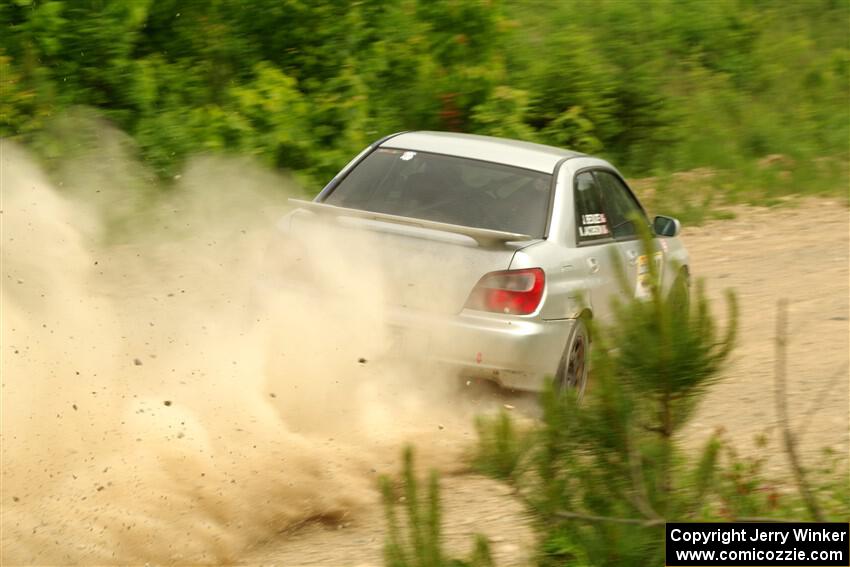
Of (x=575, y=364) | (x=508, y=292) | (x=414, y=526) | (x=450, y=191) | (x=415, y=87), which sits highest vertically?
(x=414, y=526)

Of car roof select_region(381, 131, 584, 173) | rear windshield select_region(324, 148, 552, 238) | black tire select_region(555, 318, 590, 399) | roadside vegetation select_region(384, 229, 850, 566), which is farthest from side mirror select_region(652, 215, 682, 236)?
roadside vegetation select_region(384, 229, 850, 566)

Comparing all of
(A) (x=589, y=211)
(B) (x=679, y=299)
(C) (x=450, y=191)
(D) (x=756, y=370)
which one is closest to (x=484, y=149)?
(C) (x=450, y=191)

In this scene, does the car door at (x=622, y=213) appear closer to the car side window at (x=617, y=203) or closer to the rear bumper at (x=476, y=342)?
the car side window at (x=617, y=203)

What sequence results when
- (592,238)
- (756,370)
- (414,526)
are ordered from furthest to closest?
(756,370) < (592,238) < (414,526)

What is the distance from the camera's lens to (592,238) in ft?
22.5

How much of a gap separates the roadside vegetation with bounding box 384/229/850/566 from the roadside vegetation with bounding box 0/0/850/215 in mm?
7756

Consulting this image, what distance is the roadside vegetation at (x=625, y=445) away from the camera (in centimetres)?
322

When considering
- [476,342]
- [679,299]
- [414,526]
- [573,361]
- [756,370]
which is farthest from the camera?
[756,370]

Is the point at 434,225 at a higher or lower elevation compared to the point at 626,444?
lower

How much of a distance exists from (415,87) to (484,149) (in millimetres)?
5753

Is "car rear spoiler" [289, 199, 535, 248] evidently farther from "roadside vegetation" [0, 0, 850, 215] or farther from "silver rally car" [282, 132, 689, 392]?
"roadside vegetation" [0, 0, 850, 215]

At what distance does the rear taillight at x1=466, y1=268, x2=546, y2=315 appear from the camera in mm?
5910

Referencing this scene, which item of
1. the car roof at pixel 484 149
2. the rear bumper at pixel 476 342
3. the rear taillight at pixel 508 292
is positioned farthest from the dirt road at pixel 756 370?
the car roof at pixel 484 149

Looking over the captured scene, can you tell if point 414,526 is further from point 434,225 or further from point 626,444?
point 434,225
